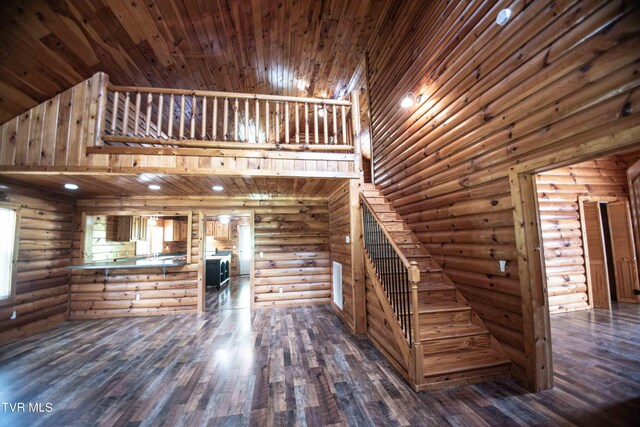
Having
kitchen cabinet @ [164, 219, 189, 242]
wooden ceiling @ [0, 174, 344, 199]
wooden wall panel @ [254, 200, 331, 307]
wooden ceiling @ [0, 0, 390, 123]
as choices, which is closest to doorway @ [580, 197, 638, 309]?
wooden ceiling @ [0, 174, 344, 199]

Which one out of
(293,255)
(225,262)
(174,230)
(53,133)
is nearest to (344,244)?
(293,255)

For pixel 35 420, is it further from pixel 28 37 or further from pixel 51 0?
pixel 51 0

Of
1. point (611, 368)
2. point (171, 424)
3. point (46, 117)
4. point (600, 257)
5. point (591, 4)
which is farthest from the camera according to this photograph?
point (600, 257)

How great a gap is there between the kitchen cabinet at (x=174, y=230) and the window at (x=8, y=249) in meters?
5.89

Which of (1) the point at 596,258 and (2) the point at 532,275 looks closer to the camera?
(2) the point at 532,275

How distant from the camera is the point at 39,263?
4422 mm

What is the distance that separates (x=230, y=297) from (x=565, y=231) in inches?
298

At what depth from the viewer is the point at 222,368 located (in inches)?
115

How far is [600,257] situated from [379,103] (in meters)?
5.30

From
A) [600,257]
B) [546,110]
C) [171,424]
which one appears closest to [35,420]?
[171,424]

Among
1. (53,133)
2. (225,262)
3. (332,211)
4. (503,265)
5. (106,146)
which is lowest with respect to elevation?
(225,262)

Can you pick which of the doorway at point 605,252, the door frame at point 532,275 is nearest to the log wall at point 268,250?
the door frame at point 532,275

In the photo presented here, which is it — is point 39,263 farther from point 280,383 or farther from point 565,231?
point 565,231

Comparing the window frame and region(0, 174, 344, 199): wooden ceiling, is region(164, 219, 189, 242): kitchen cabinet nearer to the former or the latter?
region(0, 174, 344, 199): wooden ceiling
